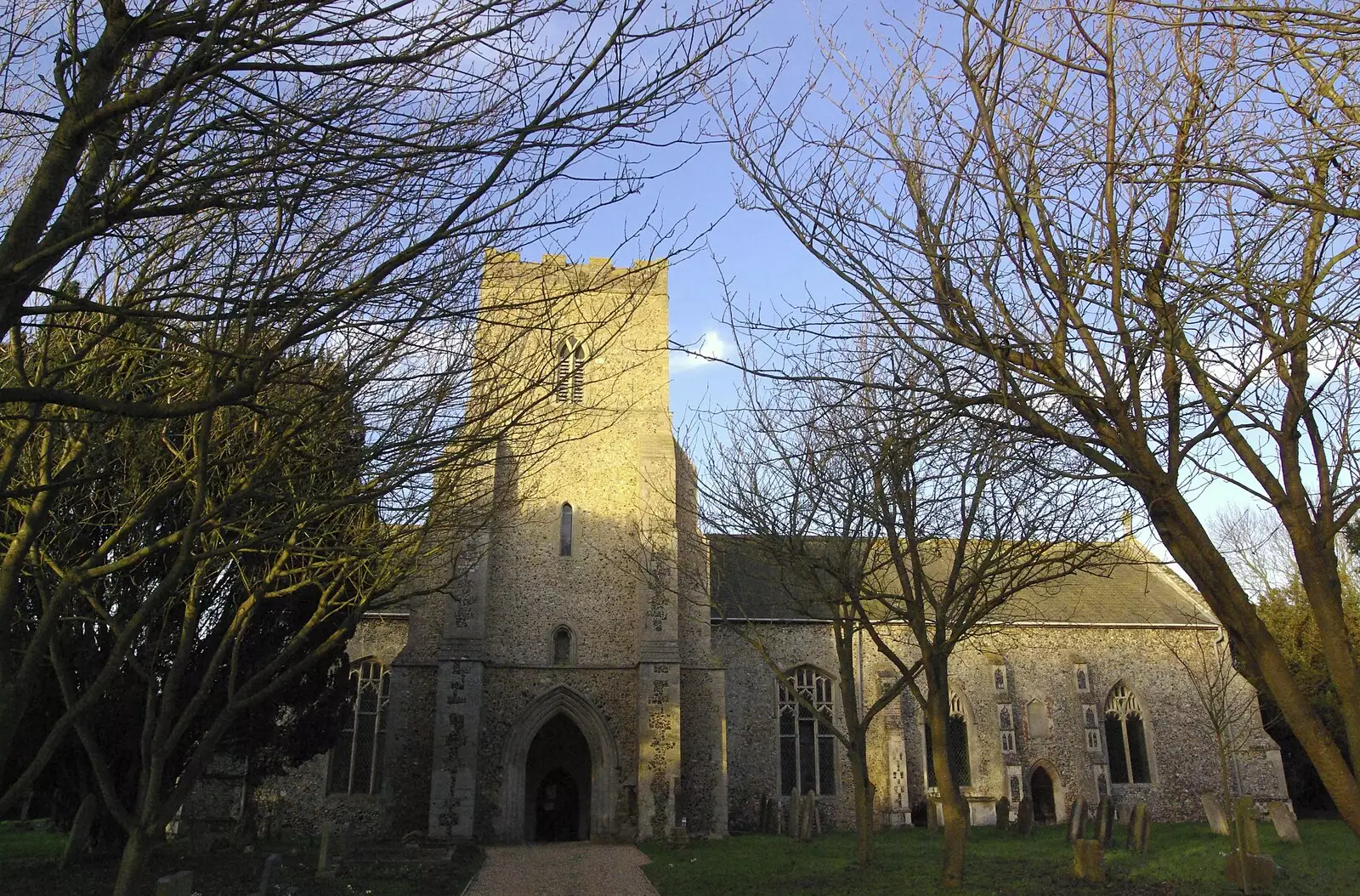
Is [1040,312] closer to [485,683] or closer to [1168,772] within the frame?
[485,683]

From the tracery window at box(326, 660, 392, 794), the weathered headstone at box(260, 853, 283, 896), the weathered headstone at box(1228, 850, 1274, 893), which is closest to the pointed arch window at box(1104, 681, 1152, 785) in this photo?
the weathered headstone at box(1228, 850, 1274, 893)

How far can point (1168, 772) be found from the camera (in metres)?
24.2

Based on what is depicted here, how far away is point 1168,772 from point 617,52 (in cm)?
2632

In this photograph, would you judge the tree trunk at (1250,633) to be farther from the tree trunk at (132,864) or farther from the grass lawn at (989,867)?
the tree trunk at (132,864)

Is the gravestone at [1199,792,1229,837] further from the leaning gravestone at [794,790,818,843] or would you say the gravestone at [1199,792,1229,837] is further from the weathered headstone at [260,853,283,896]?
the weathered headstone at [260,853,283,896]

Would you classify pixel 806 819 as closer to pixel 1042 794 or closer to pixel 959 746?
pixel 959 746

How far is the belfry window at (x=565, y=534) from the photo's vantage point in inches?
803

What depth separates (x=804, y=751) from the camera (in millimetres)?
22594

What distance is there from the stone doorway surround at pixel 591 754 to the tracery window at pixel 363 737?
11.2ft

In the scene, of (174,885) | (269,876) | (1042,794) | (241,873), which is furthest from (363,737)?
(1042,794)

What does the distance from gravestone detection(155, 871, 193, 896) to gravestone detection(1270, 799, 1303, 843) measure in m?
16.7

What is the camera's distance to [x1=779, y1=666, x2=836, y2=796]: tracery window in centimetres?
2222

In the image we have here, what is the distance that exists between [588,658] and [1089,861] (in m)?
10.7

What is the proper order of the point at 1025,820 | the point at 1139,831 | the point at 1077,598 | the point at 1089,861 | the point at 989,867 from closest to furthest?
the point at 1089,861 < the point at 989,867 < the point at 1139,831 < the point at 1025,820 < the point at 1077,598
